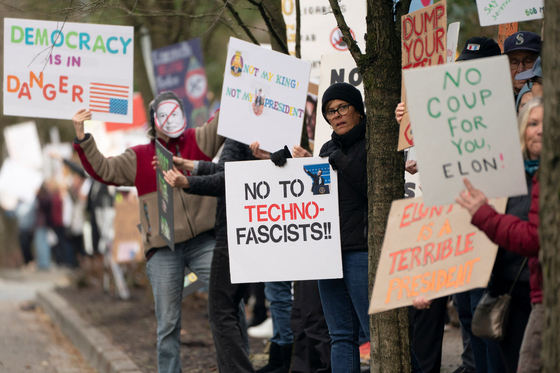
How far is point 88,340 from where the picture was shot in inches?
299

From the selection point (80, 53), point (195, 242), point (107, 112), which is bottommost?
point (195, 242)

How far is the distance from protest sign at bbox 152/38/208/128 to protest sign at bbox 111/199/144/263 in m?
1.51

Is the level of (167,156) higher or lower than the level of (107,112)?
lower

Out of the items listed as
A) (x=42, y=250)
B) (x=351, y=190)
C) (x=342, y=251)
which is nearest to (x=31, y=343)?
(x=342, y=251)

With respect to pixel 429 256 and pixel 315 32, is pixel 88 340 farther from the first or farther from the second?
pixel 429 256

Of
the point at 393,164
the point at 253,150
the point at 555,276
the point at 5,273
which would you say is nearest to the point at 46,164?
the point at 5,273

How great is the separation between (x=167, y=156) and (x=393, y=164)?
166 centimetres

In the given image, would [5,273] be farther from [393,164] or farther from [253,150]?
[393,164]

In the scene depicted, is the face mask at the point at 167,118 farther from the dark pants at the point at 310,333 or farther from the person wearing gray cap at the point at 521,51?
the person wearing gray cap at the point at 521,51

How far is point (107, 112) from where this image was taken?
568 cm

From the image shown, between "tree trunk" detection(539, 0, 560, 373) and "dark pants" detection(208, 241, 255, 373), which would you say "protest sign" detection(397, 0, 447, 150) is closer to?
"tree trunk" detection(539, 0, 560, 373)

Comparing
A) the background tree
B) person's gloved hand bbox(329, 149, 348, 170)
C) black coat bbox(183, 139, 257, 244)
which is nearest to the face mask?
black coat bbox(183, 139, 257, 244)

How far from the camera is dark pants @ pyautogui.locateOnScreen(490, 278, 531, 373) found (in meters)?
3.10

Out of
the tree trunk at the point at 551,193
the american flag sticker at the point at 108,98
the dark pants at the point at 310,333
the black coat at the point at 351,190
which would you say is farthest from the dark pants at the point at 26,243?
the tree trunk at the point at 551,193
